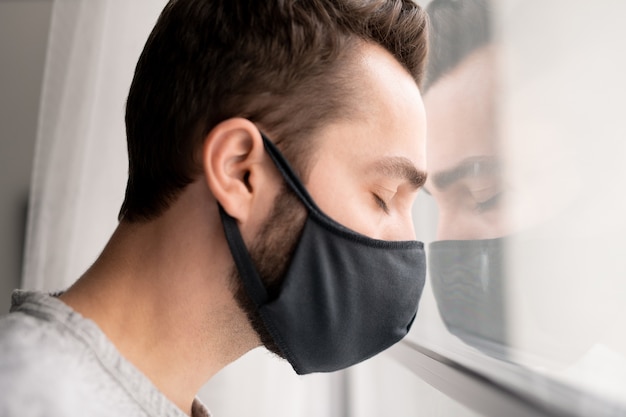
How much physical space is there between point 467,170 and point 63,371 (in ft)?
2.23

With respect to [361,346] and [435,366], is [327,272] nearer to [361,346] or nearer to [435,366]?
[361,346]

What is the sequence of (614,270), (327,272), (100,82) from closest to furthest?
(614,270), (327,272), (100,82)

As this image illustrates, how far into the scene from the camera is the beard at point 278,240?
2.50 feet

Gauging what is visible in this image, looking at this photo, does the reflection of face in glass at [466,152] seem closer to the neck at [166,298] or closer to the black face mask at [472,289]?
the black face mask at [472,289]

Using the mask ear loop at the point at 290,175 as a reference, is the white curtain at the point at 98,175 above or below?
below

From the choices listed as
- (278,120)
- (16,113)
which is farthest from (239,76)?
(16,113)

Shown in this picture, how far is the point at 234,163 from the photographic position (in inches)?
30.3

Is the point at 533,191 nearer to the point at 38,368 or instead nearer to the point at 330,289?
the point at 330,289

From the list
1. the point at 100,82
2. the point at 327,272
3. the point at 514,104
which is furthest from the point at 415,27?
the point at 100,82

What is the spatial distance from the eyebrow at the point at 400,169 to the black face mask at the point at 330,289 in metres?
0.09

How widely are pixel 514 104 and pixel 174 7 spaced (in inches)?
20.6

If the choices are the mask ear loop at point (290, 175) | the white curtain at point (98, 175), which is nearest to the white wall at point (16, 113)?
the white curtain at point (98, 175)

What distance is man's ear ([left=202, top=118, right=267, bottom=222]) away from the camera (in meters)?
0.76

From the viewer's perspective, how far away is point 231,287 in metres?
0.80
